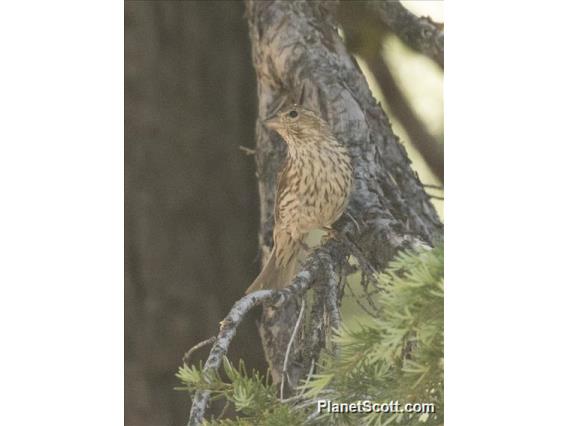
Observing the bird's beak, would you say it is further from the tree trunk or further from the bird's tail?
the bird's tail

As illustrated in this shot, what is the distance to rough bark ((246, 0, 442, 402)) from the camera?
53.3 inches

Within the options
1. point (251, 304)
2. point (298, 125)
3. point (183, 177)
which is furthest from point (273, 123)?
point (251, 304)

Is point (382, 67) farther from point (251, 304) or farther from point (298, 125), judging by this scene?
point (251, 304)

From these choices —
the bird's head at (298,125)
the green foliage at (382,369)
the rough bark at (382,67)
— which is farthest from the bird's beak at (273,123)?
the green foliage at (382,369)

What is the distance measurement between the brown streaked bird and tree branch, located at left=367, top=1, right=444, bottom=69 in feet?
0.57

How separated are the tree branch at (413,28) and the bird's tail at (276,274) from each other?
0.35 m

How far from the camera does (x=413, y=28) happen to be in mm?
1372

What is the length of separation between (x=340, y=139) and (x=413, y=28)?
0.63ft

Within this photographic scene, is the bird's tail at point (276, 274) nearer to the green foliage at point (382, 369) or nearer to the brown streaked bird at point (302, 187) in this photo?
the brown streaked bird at point (302, 187)

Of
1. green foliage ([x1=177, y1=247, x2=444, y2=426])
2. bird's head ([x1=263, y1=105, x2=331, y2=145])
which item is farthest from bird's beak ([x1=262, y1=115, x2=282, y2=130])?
green foliage ([x1=177, y1=247, x2=444, y2=426])

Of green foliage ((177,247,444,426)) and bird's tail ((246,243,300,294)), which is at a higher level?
bird's tail ((246,243,300,294))

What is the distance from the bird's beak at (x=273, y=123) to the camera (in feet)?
4.59
